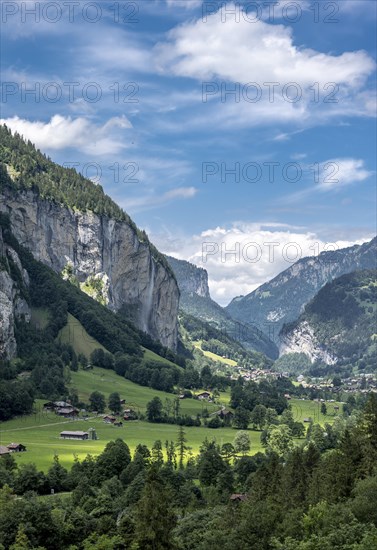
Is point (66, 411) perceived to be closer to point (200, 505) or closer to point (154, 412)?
point (154, 412)

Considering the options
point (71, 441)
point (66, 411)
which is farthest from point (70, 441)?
point (66, 411)

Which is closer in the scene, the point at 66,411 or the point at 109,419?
the point at 109,419

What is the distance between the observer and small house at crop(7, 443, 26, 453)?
114 metres

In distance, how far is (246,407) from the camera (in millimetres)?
195125

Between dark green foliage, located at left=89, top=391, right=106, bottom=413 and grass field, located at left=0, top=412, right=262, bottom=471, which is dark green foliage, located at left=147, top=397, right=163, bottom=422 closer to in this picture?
grass field, located at left=0, top=412, right=262, bottom=471

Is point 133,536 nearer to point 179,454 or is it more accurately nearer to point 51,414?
point 179,454

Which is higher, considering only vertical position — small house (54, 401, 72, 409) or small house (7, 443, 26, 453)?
small house (54, 401, 72, 409)

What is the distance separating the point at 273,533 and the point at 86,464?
5061 centimetres

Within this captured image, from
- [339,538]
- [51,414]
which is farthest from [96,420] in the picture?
[339,538]

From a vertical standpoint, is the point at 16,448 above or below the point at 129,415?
below

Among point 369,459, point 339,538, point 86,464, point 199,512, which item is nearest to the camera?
point 339,538

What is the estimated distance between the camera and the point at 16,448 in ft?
375

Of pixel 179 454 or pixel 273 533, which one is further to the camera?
pixel 179 454

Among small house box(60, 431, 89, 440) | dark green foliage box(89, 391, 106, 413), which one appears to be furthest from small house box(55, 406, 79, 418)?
small house box(60, 431, 89, 440)
